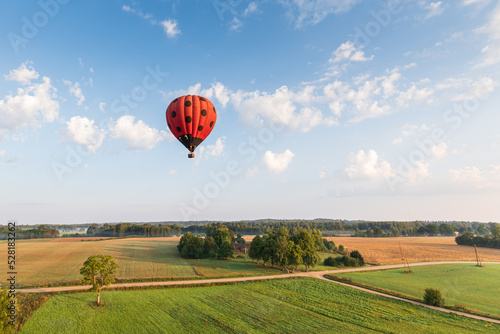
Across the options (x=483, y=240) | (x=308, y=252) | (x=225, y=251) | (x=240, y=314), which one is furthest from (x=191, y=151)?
(x=483, y=240)

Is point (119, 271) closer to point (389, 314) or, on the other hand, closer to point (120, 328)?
point (120, 328)

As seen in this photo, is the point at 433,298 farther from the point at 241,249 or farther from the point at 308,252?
the point at 241,249

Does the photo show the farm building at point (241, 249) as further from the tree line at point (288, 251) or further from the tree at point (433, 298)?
the tree at point (433, 298)

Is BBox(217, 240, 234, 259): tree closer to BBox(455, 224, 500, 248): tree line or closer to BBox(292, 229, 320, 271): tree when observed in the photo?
BBox(292, 229, 320, 271): tree

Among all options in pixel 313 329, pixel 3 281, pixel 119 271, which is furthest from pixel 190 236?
pixel 313 329

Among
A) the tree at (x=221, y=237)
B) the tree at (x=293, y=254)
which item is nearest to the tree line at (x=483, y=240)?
the tree at (x=293, y=254)

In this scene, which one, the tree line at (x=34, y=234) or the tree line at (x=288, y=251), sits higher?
the tree line at (x=288, y=251)
